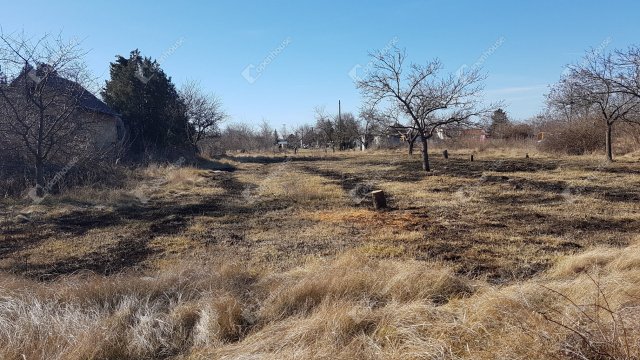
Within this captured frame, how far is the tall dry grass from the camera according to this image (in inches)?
103

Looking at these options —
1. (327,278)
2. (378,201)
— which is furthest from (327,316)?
(378,201)

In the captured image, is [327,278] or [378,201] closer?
[327,278]

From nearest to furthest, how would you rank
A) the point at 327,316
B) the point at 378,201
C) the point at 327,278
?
the point at 327,316 → the point at 327,278 → the point at 378,201

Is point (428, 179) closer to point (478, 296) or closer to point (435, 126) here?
point (435, 126)

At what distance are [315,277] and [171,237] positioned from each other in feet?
12.9

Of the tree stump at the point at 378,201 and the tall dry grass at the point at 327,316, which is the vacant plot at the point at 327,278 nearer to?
the tall dry grass at the point at 327,316

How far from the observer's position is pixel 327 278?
393 cm

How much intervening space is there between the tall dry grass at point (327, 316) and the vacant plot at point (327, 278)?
13mm

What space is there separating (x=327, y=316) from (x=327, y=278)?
793 millimetres

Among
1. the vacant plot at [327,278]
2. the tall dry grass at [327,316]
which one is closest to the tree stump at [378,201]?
the vacant plot at [327,278]

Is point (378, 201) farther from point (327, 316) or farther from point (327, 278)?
point (327, 316)

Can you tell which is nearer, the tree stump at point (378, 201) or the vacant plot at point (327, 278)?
the vacant plot at point (327, 278)

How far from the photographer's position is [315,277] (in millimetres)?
3969

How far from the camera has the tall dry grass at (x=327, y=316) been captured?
2.60m
